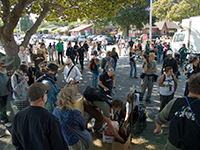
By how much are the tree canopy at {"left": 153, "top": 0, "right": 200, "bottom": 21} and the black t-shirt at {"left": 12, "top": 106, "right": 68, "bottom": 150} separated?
26.2 meters

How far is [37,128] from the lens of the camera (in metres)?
2.07

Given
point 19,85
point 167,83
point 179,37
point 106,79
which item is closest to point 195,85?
point 167,83

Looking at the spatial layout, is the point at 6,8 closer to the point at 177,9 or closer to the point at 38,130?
the point at 38,130

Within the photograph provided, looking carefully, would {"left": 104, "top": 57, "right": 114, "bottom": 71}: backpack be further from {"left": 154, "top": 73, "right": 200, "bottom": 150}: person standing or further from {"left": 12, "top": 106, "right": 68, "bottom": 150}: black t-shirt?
{"left": 12, "top": 106, "right": 68, "bottom": 150}: black t-shirt

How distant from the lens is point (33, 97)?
217 cm

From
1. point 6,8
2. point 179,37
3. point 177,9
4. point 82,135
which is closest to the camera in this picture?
point 82,135

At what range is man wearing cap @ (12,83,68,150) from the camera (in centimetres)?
208

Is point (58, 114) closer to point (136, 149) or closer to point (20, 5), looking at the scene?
point (136, 149)

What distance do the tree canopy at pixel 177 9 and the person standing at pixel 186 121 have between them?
25.2 m

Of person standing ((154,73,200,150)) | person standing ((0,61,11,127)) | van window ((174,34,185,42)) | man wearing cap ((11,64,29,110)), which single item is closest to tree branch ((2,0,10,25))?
person standing ((0,61,11,127))

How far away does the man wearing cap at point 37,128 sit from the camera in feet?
6.81

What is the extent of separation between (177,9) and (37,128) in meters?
26.7

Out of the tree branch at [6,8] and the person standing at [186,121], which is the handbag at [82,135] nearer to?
the person standing at [186,121]

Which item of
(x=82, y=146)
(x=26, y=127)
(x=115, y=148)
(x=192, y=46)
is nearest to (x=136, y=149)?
(x=115, y=148)
